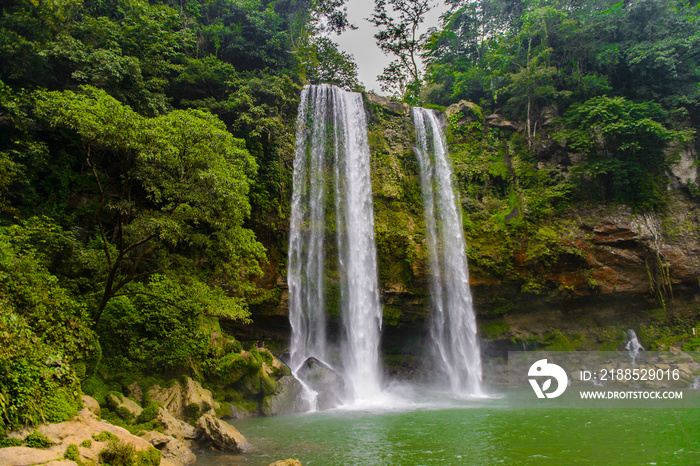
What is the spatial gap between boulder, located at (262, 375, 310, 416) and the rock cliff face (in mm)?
3832

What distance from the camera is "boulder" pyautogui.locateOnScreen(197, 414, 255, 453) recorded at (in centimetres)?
774

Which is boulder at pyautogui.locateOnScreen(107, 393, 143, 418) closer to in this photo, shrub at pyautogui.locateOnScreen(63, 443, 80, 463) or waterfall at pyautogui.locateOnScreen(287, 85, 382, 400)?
shrub at pyautogui.locateOnScreen(63, 443, 80, 463)

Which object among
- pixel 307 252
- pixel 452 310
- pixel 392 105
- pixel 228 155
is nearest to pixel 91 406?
Result: pixel 228 155

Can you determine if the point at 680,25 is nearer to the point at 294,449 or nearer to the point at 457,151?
the point at 457,151

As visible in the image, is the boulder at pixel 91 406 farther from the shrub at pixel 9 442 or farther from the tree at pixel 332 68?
the tree at pixel 332 68

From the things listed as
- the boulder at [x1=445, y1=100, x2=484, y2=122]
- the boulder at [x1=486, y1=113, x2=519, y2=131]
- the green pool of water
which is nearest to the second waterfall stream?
the boulder at [x1=445, y1=100, x2=484, y2=122]

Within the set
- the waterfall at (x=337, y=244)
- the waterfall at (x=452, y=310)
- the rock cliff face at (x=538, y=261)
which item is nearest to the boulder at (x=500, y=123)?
the rock cliff face at (x=538, y=261)

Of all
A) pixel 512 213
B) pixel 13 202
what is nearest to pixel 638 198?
pixel 512 213

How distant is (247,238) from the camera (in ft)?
37.3

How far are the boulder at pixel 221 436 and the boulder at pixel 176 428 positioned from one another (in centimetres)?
17

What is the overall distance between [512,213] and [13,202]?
62.9 ft

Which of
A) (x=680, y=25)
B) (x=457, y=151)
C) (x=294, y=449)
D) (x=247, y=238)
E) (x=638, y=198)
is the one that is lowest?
(x=294, y=449)

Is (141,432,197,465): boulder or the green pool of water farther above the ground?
(141,432,197,465): boulder

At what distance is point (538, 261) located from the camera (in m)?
17.3
